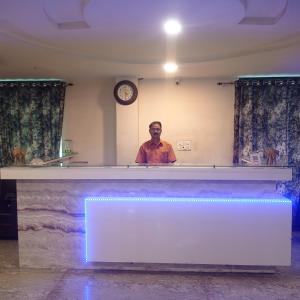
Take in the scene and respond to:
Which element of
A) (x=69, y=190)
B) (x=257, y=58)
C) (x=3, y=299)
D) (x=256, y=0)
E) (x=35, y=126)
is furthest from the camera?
(x=35, y=126)

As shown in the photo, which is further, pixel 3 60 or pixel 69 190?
pixel 3 60

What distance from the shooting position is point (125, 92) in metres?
4.45

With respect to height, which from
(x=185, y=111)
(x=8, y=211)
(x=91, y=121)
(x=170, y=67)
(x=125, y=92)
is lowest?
(x=8, y=211)

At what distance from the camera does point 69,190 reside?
2.81 meters

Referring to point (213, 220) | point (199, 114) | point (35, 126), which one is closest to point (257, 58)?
point (199, 114)

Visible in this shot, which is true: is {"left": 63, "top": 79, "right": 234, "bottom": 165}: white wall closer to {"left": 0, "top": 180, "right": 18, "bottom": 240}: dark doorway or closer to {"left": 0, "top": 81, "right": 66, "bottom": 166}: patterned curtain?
{"left": 0, "top": 81, "right": 66, "bottom": 166}: patterned curtain

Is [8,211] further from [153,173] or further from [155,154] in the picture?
[153,173]

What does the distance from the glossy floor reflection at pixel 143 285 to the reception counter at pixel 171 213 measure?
0.13 meters

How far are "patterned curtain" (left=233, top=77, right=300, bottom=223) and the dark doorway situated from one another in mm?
3066

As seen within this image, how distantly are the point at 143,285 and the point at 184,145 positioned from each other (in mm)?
2472

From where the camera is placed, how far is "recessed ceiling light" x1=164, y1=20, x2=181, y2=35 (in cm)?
233

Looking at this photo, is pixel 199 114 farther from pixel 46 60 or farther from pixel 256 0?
pixel 256 0

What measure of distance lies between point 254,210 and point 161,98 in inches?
98.1

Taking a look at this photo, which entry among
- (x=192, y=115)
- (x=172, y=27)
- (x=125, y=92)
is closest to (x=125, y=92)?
(x=125, y=92)
